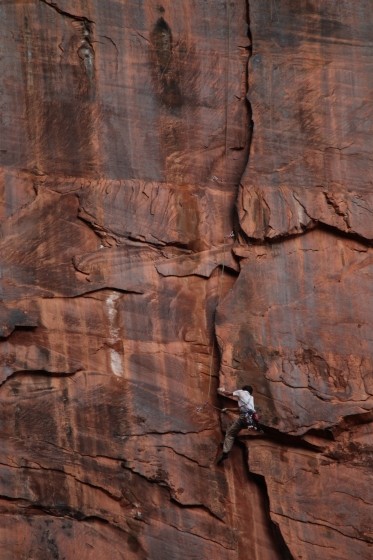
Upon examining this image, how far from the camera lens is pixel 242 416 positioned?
10.1m

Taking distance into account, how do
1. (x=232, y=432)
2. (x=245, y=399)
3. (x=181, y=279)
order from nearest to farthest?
(x=245, y=399) → (x=232, y=432) → (x=181, y=279)

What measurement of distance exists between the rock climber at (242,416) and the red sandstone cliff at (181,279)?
15 centimetres

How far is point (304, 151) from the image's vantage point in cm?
1007

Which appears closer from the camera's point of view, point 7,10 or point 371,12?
point 371,12

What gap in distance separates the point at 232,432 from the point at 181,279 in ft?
6.54

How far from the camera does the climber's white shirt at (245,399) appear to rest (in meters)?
10.0

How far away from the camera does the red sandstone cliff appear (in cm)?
1004

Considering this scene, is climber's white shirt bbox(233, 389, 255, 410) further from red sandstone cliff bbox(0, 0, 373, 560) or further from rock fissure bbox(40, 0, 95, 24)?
rock fissure bbox(40, 0, 95, 24)

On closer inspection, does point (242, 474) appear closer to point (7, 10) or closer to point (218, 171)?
point (218, 171)

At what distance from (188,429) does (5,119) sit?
4505mm

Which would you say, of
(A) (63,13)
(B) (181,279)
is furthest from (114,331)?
(A) (63,13)

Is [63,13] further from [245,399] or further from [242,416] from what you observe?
[242,416]

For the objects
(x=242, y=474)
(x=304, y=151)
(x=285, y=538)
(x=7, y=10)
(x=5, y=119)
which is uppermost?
(x=7, y=10)

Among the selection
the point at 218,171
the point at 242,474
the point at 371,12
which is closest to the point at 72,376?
the point at 242,474
